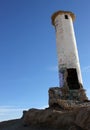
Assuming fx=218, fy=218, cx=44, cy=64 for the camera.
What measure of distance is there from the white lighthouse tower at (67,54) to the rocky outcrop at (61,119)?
6858mm

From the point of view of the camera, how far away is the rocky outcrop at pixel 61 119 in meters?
9.87

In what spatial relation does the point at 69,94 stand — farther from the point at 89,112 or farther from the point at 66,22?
the point at 89,112

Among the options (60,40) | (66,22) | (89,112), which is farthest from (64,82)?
(89,112)

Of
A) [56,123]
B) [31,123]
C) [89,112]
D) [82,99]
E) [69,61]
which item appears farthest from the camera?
[69,61]

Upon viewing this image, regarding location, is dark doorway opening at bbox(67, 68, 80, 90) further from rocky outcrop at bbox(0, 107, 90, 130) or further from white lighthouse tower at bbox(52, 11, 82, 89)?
rocky outcrop at bbox(0, 107, 90, 130)

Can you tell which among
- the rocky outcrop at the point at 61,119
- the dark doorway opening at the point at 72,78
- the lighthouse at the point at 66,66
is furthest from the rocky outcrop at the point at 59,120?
the dark doorway opening at the point at 72,78

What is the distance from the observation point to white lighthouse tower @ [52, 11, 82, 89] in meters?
22.1

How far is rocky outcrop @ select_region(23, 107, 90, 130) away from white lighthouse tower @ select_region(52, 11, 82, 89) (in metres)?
6.86

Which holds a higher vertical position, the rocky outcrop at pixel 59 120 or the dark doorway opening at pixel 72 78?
the dark doorway opening at pixel 72 78

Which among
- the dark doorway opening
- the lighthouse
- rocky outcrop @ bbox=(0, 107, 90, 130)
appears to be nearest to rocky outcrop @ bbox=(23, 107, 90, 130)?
rocky outcrop @ bbox=(0, 107, 90, 130)

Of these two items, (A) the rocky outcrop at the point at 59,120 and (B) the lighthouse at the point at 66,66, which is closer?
(A) the rocky outcrop at the point at 59,120

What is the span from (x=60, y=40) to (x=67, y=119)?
1314 cm

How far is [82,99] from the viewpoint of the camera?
2077 cm

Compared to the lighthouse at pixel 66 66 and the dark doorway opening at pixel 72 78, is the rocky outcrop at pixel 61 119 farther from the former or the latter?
the dark doorway opening at pixel 72 78
